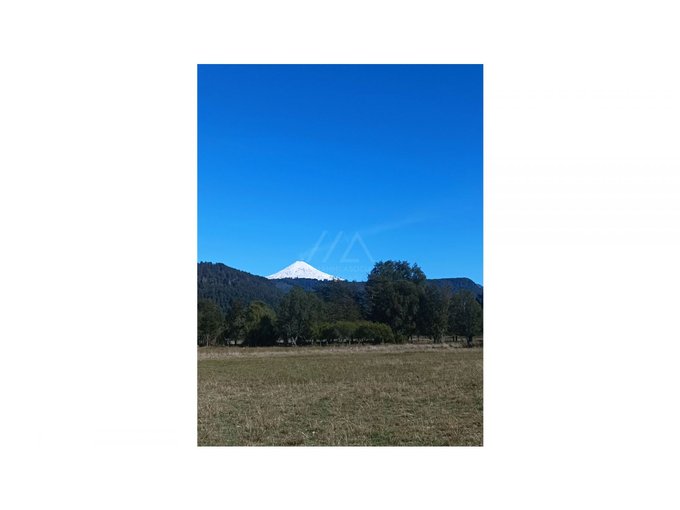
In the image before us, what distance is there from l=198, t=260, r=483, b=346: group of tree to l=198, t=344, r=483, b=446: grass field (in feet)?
2.46

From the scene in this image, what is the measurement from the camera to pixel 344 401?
19.9ft

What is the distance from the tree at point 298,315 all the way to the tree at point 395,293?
139 centimetres

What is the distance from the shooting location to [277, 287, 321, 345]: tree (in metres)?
9.68

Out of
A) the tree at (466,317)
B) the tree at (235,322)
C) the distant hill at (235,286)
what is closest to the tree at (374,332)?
the distant hill at (235,286)

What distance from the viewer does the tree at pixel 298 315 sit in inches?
381

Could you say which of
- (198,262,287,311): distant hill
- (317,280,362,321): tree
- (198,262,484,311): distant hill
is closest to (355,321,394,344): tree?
(317,280,362,321): tree

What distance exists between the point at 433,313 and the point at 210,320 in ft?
19.9

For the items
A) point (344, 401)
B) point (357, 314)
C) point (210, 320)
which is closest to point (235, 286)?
point (210, 320)

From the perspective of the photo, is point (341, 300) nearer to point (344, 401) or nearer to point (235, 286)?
point (235, 286)

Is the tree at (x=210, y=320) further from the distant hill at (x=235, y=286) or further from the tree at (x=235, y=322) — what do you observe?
the distant hill at (x=235, y=286)
